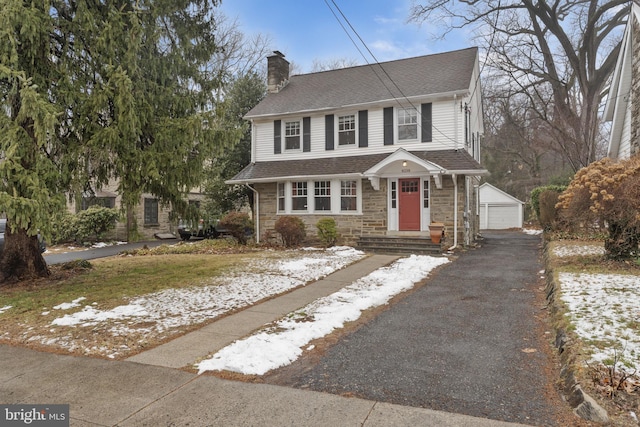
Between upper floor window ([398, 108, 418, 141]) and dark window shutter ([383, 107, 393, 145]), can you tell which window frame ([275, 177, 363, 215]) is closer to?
dark window shutter ([383, 107, 393, 145])

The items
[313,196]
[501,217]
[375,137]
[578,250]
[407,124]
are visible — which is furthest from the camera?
[501,217]

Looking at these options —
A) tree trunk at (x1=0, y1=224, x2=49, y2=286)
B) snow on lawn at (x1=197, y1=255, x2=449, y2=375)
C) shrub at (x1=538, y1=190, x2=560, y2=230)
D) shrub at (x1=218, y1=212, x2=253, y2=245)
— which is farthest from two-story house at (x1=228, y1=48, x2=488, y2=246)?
tree trunk at (x1=0, y1=224, x2=49, y2=286)

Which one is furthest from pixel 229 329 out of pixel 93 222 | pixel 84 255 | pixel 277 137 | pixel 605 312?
pixel 93 222

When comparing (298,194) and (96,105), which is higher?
(96,105)

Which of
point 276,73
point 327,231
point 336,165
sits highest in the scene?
point 276,73

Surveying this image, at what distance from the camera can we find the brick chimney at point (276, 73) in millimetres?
19141

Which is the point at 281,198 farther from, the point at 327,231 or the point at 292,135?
the point at 327,231

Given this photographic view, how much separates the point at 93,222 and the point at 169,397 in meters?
18.7

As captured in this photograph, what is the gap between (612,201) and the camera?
7.93 m

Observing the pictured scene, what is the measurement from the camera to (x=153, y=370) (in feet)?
13.1

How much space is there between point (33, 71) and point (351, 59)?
2963 centimetres

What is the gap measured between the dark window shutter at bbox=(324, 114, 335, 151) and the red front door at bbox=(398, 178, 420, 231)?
3.27 metres

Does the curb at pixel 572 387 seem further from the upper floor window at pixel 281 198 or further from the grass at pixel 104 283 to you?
the upper floor window at pixel 281 198

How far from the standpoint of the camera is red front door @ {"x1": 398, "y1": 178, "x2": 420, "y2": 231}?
47.8 ft
